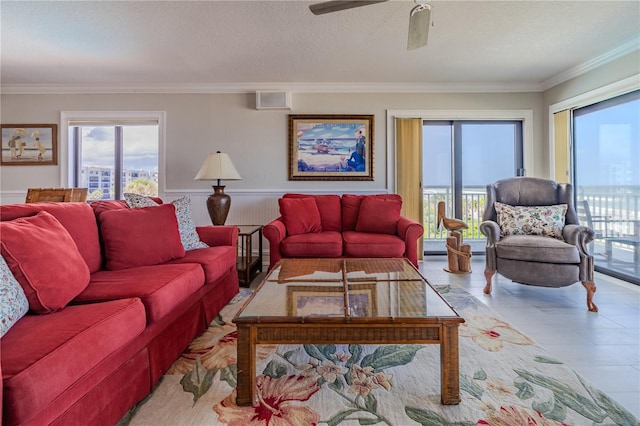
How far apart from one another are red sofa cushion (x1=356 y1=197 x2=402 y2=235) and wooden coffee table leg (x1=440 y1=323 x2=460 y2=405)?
2082mm

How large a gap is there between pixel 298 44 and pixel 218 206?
1.92m

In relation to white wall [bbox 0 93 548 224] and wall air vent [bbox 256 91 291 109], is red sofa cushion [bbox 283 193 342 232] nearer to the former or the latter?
white wall [bbox 0 93 548 224]

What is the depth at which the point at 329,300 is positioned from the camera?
1532 mm

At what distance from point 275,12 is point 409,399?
2775 millimetres

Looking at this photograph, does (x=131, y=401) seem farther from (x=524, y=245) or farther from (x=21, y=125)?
(x=21, y=125)

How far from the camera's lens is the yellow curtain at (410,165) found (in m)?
4.17

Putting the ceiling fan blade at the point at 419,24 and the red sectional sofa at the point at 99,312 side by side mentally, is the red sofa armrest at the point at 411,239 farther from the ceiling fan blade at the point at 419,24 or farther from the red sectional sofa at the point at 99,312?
the red sectional sofa at the point at 99,312

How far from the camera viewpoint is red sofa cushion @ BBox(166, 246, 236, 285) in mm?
2105

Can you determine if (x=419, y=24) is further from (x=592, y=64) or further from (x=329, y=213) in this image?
(x=592, y=64)

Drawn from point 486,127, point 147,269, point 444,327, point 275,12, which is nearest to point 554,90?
point 486,127

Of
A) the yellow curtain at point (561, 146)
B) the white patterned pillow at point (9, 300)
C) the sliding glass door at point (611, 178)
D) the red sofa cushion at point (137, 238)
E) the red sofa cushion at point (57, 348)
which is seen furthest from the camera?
the yellow curtain at point (561, 146)

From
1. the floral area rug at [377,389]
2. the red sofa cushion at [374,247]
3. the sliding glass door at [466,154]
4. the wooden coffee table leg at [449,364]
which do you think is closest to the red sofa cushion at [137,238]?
the floral area rug at [377,389]

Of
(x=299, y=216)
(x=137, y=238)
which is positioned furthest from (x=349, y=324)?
(x=299, y=216)

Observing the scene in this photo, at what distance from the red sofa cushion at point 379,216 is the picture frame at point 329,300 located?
170 cm
